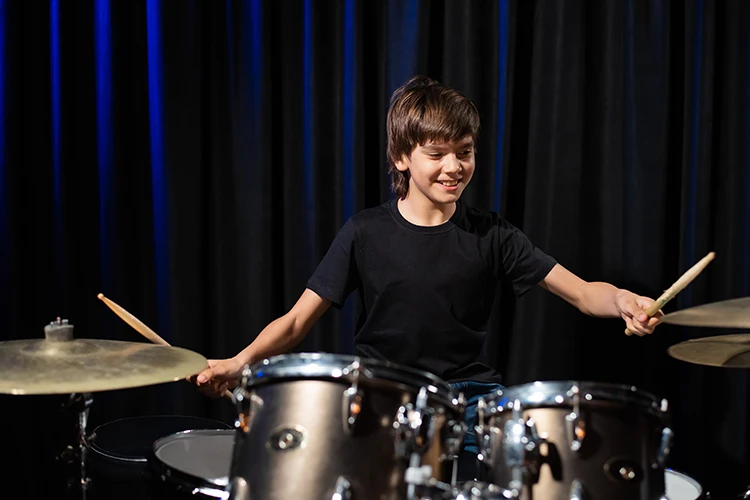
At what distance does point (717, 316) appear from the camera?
1520 millimetres

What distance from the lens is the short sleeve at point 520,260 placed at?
2.04 metres

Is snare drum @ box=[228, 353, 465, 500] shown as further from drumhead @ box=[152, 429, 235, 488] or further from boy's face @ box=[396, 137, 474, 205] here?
boy's face @ box=[396, 137, 474, 205]

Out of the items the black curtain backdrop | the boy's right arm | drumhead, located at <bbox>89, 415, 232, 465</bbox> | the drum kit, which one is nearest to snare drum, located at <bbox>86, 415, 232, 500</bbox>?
drumhead, located at <bbox>89, 415, 232, 465</bbox>

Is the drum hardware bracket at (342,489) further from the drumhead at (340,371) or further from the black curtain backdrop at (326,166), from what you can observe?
the black curtain backdrop at (326,166)

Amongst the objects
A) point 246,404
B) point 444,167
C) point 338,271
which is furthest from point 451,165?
point 246,404

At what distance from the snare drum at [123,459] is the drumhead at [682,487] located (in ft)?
3.00

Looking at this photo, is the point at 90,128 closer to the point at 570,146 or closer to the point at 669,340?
the point at 570,146

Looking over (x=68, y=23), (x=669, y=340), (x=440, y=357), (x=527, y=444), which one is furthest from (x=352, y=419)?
(x=68, y=23)

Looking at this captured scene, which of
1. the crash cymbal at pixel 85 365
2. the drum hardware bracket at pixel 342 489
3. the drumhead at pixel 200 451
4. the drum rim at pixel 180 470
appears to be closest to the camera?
the drum hardware bracket at pixel 342 489

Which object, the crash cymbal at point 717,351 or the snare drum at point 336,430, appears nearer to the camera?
the snare drum at point 336,430

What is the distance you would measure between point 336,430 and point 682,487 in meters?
0.76

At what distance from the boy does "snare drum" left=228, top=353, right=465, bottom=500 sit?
54 centimetres

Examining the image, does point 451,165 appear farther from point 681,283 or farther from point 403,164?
point 681,283

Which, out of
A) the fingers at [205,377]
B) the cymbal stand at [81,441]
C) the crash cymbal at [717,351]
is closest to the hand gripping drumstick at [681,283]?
the crash cymbal at [717,351]
